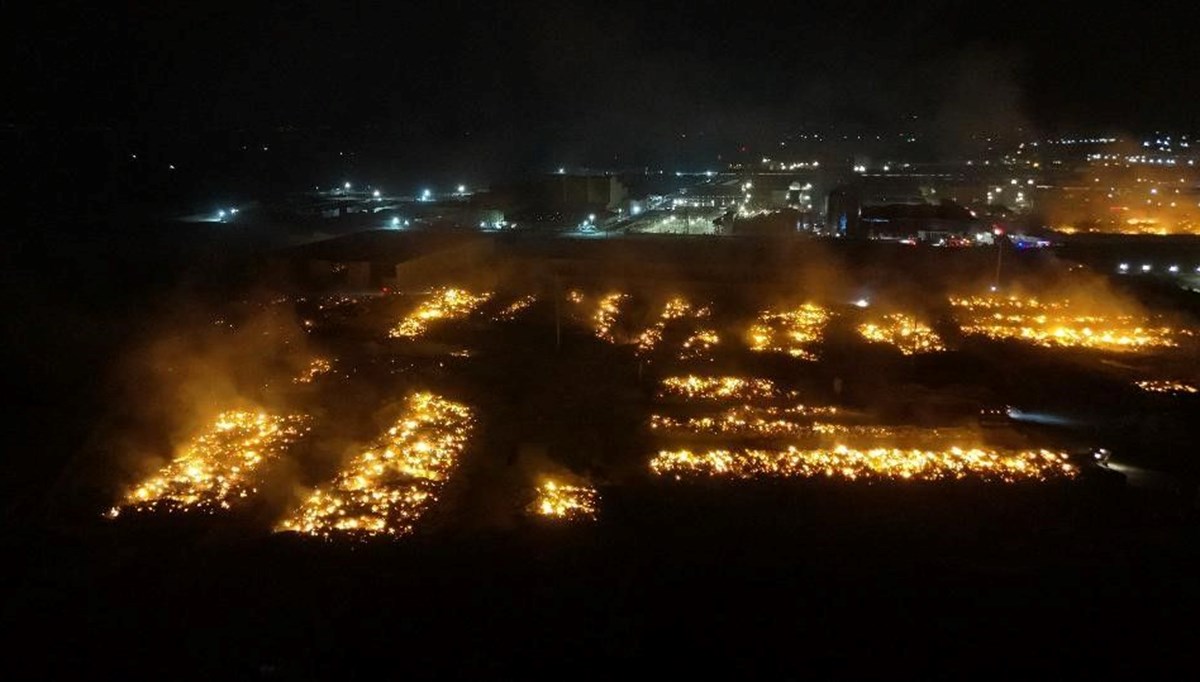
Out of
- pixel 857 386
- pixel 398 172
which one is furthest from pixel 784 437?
pixel 398 172

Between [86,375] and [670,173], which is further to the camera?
[670,173]

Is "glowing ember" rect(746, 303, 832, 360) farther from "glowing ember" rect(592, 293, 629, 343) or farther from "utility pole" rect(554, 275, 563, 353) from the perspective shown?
"utility pole" rect(554, 275, 563, 353)

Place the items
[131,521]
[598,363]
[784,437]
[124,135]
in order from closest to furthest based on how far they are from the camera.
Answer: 1. [131,521]
2. [784,437]
3. [598,363]
4. [124,135]

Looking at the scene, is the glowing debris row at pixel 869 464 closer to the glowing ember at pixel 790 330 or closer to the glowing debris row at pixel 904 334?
the glowing ember at pixel 790 330

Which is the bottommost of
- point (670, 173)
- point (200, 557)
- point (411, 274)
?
point (200, 557)

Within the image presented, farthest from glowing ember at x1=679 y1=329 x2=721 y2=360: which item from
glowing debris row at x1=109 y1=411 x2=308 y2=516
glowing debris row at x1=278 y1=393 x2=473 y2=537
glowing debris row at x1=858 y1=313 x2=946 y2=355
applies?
glowing debris row at x1=109 y1=411 x2=308 y2=516

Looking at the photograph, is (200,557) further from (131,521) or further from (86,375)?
(86,375)
